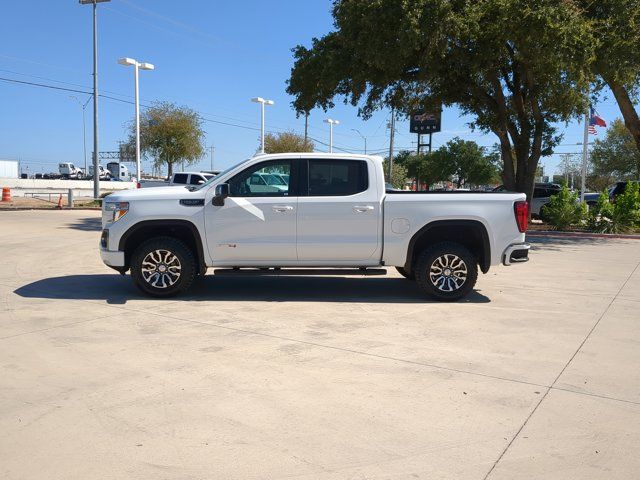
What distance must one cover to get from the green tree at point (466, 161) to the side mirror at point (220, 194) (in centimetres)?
5924

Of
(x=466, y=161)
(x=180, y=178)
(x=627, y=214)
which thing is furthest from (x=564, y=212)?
(x=466, y=161)

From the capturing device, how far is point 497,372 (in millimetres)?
5285

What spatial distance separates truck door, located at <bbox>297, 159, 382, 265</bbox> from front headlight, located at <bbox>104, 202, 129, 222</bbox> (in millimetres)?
2340

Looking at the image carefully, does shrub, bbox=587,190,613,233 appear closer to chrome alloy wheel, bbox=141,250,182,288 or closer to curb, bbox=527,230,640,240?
curb, bbox=527,230,640,240

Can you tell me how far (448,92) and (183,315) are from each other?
1703cm

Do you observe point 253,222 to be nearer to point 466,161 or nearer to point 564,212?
point 564,212

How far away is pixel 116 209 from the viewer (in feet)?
25.7

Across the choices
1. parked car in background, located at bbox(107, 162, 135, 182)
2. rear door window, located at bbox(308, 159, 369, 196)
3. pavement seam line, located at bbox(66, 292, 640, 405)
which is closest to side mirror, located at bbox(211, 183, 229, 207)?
rear door window, located at bbox(308, 159, 369, 196)

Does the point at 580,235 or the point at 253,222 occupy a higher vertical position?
the point at 253,222

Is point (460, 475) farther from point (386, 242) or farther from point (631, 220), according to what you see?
point (631, 220)

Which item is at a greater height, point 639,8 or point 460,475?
point 639,8

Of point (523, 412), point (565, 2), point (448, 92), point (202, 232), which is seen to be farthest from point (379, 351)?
point (448, 92)

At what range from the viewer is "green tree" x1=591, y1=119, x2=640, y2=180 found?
62938 mm

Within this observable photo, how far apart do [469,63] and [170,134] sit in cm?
3062
